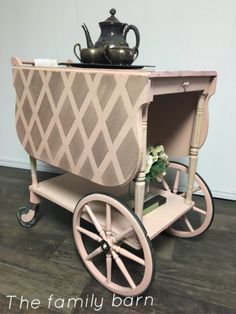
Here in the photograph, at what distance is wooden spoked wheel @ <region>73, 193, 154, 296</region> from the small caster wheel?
→ 401 millimetres

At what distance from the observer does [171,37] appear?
5.08 ft

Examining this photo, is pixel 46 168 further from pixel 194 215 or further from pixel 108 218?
pixel 108 218

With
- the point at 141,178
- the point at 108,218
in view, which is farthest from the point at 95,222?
the point at 141,178

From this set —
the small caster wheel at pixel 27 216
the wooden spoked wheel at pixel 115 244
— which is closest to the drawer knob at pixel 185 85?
the wooden spoked wheel at pixel 115 244

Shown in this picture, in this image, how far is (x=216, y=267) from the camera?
1154 millimetres

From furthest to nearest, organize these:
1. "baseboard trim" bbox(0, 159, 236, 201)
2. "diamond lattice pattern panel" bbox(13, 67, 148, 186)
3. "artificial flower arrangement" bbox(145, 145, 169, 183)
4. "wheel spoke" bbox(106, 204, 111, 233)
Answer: "baseboard trim" bbox(0, 159, 236, 201)
"artificial flower arrangement" bbox(145, 145, 169, 183)
"wheel spoke" bbox(106, 204, 111, 233)
"diamond lattice pattern panel" bbox(13, 67, 148, 186)

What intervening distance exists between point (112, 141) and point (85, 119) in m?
0.14

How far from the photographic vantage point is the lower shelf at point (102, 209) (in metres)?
1.04

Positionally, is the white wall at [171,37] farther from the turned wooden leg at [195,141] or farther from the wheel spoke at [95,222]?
the wheel spoke at [95,222]

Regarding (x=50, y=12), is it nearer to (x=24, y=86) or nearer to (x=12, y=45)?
(x=12, y=45)

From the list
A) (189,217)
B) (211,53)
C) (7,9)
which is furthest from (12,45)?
(189,217)

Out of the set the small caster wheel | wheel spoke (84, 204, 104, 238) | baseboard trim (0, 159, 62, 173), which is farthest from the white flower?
baseboard trim (0, 159, 62, 173)

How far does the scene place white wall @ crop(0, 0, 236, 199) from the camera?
148 cm

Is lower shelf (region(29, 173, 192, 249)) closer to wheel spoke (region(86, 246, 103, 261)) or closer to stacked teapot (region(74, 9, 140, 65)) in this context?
wheel spoke (region(86, 246, 103, 261))
